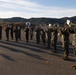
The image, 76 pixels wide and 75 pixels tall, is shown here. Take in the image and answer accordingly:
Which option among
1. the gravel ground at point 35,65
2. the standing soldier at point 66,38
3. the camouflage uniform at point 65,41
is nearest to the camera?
the gravel ground at point 35,65

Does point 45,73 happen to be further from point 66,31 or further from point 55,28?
point 55,28

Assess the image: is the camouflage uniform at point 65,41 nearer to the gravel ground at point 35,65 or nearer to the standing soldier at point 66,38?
the standing soldier at point 66,38

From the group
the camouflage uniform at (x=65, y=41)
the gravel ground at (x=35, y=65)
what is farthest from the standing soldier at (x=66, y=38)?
the gravel ground at (x=35, y=65)

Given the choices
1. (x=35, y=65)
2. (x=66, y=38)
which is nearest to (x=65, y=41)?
(x=66, y=38)

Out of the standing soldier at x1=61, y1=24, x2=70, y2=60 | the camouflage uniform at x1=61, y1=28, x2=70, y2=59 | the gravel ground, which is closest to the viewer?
the gravel ground

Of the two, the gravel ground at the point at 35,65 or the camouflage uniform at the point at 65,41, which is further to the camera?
the camouflage uniform at the point at 65,41

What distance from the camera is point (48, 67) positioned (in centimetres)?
1455

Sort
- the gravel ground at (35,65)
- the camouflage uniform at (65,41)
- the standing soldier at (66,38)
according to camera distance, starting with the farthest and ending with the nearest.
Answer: the camouflage uniform at (65,41) < the standing soldier at (66,38) < the gravel ground at (35,65)

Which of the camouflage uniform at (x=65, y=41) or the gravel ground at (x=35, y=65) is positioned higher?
the camouflage uniform at (x=65, y=41)

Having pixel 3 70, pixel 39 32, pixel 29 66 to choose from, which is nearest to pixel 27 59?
pixel 29 66

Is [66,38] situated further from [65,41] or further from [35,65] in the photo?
[35,65]

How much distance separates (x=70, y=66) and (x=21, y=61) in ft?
9.55

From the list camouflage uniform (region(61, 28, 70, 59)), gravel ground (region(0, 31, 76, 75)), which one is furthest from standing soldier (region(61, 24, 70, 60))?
gravel ground (region(0, 31, 76, 75))

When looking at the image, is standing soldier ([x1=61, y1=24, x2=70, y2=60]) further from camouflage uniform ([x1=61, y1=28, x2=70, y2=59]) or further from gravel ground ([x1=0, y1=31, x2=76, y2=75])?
gravel ground ([x1=0, y1=31, x2=76, y2=75])
